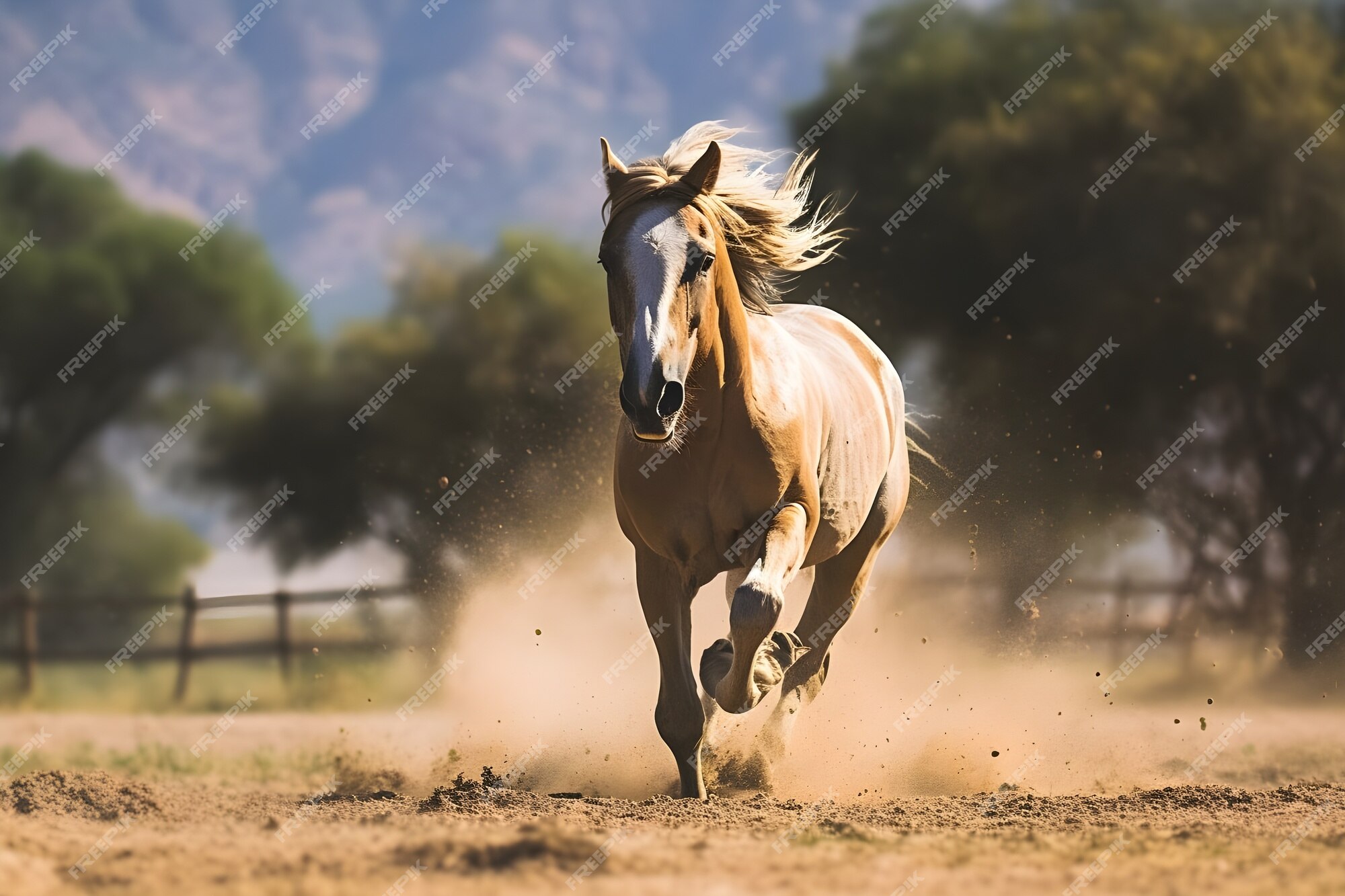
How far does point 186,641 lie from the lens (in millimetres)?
13102


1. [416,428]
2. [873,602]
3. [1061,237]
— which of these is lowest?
[873,602]

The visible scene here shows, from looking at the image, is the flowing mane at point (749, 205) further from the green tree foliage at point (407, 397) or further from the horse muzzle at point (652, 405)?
the green tree foliage at point (407, 397)

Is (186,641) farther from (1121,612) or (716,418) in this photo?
(1121,612)

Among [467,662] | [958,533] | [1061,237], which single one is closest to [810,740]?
[958,533]

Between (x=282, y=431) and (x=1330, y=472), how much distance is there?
14.4 m

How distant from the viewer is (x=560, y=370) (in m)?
14.6

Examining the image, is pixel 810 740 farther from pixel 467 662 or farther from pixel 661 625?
pixel 467 662

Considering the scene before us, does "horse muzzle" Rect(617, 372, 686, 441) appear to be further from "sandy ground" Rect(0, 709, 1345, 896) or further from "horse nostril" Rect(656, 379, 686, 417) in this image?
"sandy ground" Rect(0, 709, 1345, 896)

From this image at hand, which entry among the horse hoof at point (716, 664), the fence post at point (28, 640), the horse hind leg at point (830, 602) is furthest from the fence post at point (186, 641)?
the horse hoof at point (716, 664)

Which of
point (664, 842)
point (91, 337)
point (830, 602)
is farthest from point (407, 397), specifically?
point (664, 842)

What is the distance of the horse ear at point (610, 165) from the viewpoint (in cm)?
439

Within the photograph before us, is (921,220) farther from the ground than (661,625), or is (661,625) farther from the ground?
(921,220)

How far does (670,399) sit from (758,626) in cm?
94

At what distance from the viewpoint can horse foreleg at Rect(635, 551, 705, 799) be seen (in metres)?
4.76
